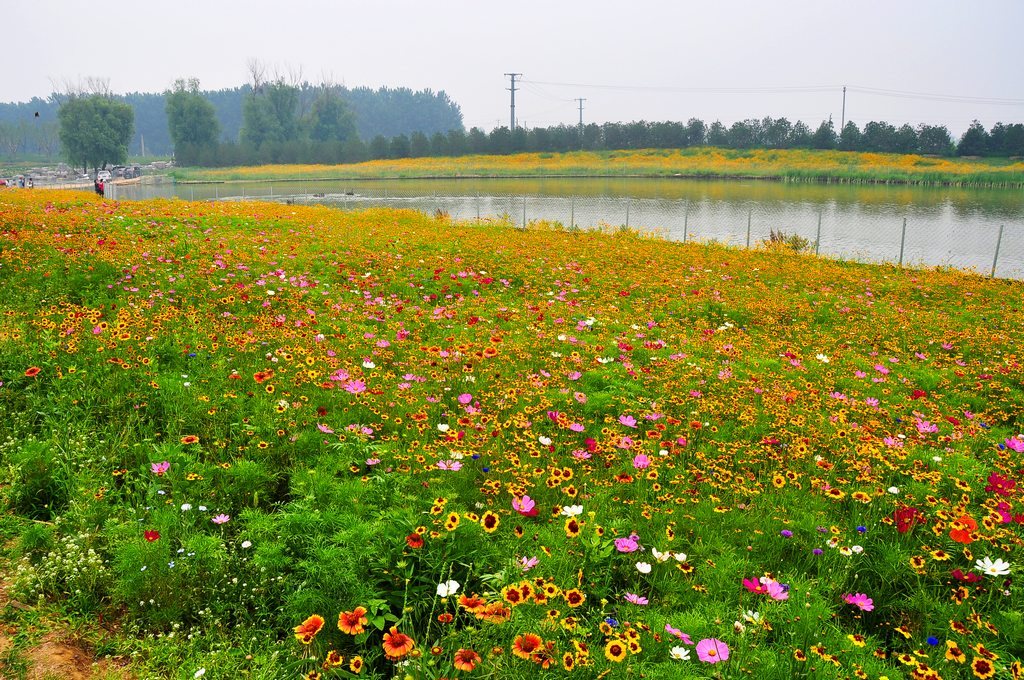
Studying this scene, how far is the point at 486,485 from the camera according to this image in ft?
11.9

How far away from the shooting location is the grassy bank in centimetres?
5532

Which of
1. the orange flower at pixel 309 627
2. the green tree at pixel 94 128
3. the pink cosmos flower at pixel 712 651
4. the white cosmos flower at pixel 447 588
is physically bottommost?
the pink cosmos flower at pixel 712 651

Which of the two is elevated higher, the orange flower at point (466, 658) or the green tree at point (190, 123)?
the green tree at point (190, 123)

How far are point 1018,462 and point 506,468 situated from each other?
12.2 ft

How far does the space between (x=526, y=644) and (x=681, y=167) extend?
240 ft

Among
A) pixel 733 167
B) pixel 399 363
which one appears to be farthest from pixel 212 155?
pixel 399 363

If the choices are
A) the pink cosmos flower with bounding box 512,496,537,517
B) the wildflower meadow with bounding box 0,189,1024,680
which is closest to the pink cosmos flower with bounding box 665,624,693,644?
the wildflower meadow with bounding box 0,189,1024,680

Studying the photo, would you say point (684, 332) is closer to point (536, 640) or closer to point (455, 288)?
point (455, 288)

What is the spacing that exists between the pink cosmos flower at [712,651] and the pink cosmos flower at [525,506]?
112 cm

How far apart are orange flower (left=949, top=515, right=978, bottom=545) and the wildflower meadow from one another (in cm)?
2

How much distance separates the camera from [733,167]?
216 feet

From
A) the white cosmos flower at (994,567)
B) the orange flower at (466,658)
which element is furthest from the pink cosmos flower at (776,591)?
the orange flower at (466,658)

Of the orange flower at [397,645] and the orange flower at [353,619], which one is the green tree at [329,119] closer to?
the orange flower at [353,619]

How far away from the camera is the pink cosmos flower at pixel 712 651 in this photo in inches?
89.9
